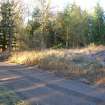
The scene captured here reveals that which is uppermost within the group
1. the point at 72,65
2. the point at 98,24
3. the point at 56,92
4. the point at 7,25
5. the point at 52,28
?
the point at 7,25

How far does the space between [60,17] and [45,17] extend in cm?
675

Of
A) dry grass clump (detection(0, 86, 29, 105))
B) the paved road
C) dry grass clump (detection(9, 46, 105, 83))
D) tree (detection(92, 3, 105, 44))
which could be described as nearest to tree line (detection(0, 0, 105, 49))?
tree (detection(92, 3, 105, 44))

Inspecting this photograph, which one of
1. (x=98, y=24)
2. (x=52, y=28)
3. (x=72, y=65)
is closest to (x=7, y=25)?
(x=52, y=28)

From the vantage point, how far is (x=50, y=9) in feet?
193

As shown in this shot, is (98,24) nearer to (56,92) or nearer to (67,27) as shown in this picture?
(67,27)

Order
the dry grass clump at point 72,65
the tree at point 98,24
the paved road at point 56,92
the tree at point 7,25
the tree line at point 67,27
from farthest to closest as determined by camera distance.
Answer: the tree at point 98,24
the tree line at point 67,27
the tree at point 7,25
the dry grass clump at point 72,65
the paved road at point 56,92

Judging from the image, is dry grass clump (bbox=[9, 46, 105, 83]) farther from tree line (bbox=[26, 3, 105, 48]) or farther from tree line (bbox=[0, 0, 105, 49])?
tree line (bbox=[26, 3, 105, 48])

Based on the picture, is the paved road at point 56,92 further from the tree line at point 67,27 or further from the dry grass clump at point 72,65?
the tree line at point 67,27

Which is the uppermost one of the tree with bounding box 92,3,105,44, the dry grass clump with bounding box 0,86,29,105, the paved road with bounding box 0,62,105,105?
the tree with bounding box 92,3,105,44

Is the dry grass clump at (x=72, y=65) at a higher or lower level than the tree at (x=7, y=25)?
lower

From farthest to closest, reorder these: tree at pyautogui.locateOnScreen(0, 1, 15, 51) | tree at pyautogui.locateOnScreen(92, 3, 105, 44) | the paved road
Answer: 1. tree at pyautogui.locateOnScreen(92, 3, 105, 44)
2. tree at pyautogui.locateOnScreen(0, 1, 15, 51)
3. the paved road

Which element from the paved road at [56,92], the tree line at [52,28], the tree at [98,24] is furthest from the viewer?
the tree at [98,24]

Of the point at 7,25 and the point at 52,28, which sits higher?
the point at 7,25

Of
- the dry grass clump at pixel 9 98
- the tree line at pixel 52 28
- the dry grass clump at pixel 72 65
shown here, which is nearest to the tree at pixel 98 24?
the tree line at pixel 52 28
